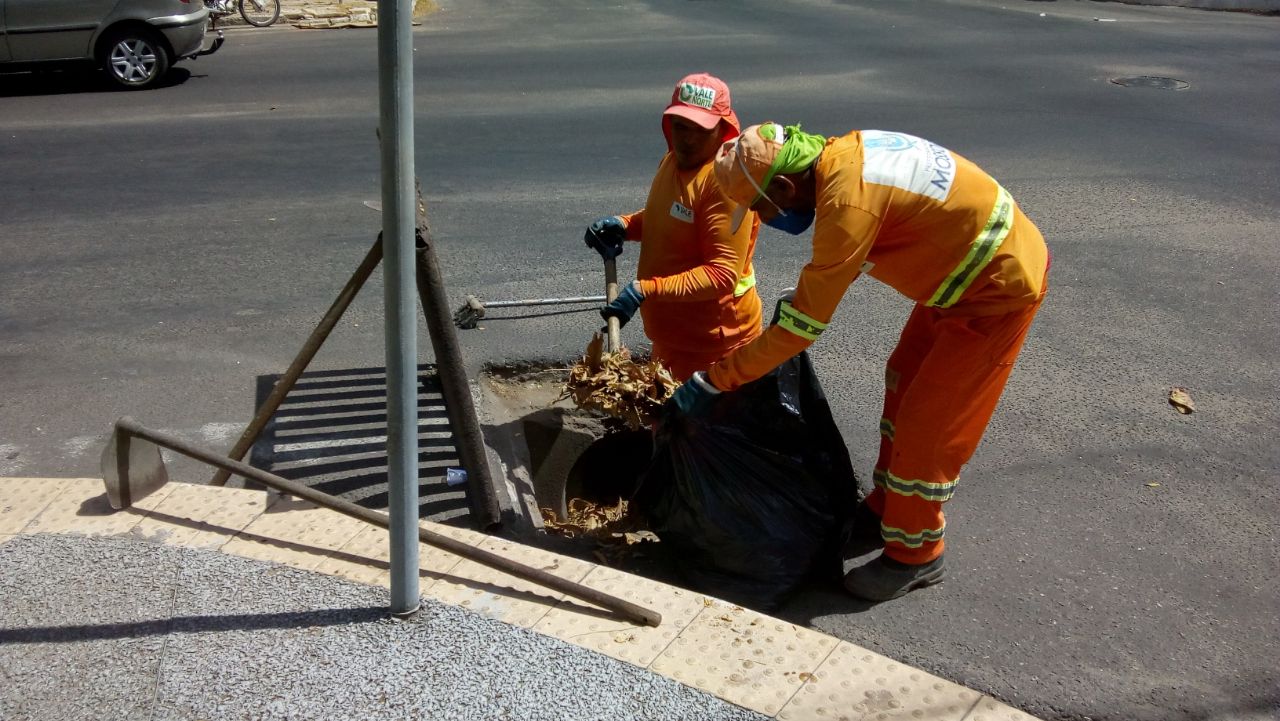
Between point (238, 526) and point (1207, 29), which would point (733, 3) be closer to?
point (1207, 29)

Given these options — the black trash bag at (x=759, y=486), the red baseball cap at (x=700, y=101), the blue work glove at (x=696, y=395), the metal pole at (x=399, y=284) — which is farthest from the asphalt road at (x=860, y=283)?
the red baseball cap at (x=700, y=101)

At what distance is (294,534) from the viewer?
3.44m

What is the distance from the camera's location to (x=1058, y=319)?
6.02 meters

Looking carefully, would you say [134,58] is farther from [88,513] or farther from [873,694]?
[873,694]

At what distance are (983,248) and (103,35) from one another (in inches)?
416

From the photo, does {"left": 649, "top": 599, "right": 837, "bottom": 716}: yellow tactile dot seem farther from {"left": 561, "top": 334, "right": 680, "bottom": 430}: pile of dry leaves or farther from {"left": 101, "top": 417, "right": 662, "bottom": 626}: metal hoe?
{"left": 561, "top": 334, "right": 680, "bottom": 430}: pile of dry leaves

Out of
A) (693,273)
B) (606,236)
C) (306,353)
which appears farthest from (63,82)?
(693,273)

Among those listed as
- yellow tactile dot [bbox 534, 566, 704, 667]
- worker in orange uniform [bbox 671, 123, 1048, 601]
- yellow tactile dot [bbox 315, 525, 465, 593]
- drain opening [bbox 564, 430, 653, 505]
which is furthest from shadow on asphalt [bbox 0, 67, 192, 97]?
yellow tactile dot [bbox 534, 566, 704, 667]

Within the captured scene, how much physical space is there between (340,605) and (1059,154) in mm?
7943

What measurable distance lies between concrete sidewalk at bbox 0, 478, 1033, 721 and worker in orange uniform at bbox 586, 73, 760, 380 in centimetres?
112

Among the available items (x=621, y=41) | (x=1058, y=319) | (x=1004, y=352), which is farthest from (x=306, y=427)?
(x=621, y=41)

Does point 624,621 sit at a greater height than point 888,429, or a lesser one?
lesser

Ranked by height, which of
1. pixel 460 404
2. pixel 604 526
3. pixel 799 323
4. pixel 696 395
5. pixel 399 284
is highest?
pixel 399 284

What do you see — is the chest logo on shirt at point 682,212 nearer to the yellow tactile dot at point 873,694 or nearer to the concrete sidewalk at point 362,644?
the concrete sidewalk at point 362,644
